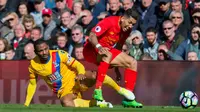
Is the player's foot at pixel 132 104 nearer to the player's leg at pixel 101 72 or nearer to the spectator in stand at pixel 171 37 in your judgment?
the player's leg at pixel 101 72

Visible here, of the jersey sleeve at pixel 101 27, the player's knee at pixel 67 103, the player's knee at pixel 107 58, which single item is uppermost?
the jersey sleeve at pixel 101 27

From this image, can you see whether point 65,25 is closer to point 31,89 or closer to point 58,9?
point 58,9

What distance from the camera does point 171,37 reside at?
16.0 m

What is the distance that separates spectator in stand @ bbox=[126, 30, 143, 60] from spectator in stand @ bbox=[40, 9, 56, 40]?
1.86 m

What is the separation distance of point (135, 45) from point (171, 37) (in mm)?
744

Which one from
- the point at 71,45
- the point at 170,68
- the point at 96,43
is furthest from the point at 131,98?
the point at 71,45

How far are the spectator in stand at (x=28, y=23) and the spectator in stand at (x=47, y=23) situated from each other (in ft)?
0.71

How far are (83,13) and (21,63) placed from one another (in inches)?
75.8

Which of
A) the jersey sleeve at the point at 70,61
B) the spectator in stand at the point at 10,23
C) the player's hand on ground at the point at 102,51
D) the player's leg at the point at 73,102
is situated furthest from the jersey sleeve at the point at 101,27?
the spectator in stand at the point at 10,23

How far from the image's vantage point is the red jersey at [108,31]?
12.8 metres

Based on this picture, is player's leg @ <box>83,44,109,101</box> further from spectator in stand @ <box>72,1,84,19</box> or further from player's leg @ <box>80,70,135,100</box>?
spectator in stand @ <box>72,1,84,19</box>

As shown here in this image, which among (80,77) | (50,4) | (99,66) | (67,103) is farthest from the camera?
(50,4)

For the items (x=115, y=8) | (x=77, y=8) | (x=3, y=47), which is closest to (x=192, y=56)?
(x=115, y=8)

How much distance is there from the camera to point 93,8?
17.0m
